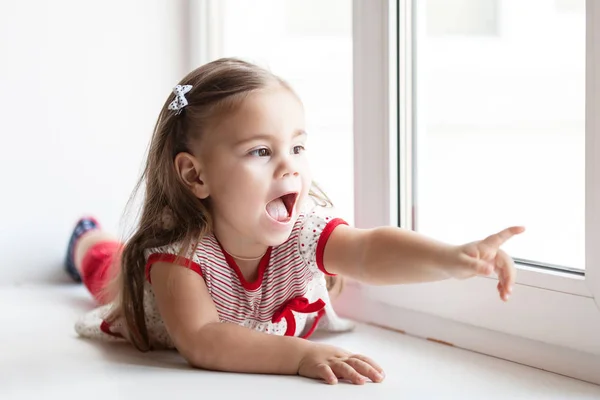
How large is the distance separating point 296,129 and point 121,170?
85cm

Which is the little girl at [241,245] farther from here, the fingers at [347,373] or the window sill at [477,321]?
the window sill at [477,321]

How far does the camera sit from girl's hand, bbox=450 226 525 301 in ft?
2.77

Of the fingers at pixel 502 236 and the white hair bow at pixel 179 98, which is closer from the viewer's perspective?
the fingers at pixel 502 236

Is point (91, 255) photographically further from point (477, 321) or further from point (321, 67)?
point (477, 321)

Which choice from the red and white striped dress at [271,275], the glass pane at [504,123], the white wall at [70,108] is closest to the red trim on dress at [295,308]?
the red and white striped dress at [271,275]

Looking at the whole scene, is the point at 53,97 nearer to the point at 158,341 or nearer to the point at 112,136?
the point at 112,136

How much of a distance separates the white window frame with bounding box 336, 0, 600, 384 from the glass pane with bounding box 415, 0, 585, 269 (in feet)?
0.11

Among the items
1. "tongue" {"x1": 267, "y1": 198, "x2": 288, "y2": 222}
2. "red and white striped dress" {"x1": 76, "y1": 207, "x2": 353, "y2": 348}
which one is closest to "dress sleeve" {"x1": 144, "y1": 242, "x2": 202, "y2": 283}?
"red and white striped dress" {"x1": 76, "y1": 207, "x2": 353, "y2": 348}

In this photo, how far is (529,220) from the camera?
107cm

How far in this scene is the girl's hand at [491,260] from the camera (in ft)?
2.77

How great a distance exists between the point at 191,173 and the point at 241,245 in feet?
0.38

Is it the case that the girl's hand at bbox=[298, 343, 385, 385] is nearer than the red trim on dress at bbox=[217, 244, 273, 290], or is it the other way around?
the girl's hand at bbox=[298, 343, 385, 385]

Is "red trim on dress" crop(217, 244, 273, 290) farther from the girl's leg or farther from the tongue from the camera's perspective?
the girl's leg

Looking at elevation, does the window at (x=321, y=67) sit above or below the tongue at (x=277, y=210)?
above
